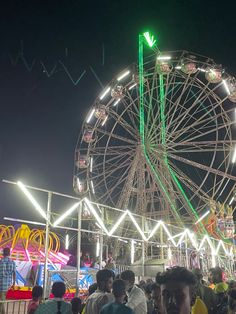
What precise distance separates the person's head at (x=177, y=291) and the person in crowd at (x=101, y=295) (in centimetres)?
177

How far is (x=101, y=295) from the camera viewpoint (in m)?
4.45

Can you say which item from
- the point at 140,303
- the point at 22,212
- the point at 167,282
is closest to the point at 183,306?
the point at 167,282

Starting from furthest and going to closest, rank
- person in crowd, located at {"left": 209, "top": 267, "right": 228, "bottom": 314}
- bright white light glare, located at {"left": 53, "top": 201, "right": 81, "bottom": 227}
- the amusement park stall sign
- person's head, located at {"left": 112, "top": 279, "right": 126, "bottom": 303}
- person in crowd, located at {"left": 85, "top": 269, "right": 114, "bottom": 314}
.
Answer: the amusement park stall sign < bright white light glare, located at {"left": 53, "top": 201, "right": 81, "bottom": 227} < person in crowd, located at {"left": 209, "top": 267, "right": 228, "bottom": 314} < person in crowd, located at {"left": 85, "top": 269, "right": 114, "bottom": 314} < person's head, located at {"left": 112, "top": 279, "right": 126, "bottom": 303}

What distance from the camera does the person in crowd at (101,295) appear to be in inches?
172

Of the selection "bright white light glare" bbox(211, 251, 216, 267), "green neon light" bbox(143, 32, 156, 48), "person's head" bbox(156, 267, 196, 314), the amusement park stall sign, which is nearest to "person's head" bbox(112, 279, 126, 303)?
"person's head" bbox(156, 267, 196, 314)

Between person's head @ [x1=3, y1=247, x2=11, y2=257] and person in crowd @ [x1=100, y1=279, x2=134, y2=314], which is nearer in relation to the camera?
person in crowd @ [x1=100, y1=279, x2=134, y2=314]

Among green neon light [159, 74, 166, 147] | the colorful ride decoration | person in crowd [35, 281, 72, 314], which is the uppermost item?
green neon light [159, 74, 166, 147]

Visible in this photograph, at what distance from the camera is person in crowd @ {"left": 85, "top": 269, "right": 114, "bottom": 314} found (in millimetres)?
4379

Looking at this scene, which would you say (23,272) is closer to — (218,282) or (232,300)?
(218,282)

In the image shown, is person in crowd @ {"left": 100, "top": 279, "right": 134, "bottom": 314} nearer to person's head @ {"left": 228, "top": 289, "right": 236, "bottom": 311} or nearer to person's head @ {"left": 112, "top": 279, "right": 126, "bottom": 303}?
person's head @ {"left": 112, "top": 279, "right": 126, "bottom": 303}

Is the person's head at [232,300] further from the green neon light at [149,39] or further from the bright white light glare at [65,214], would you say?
the green neon light at [149,39]

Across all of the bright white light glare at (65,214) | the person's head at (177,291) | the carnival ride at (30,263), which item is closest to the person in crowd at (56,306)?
the person's head at (177,291)

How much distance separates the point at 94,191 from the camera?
17922mm

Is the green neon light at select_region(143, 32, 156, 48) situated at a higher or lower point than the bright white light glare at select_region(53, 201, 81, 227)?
higher
